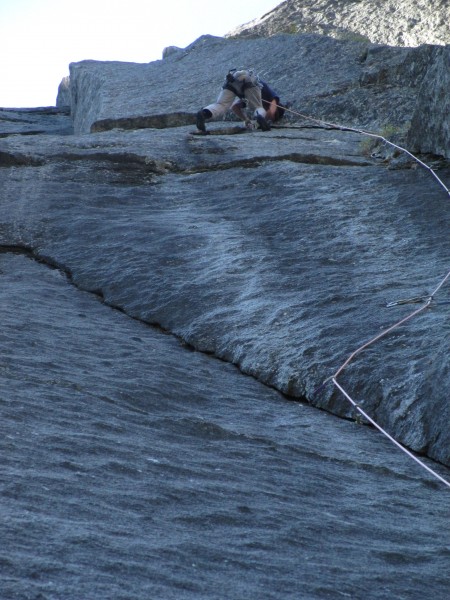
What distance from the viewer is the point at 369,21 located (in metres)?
15.1

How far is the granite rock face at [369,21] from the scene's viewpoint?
1496cm

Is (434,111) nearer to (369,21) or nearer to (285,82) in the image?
(285,82)

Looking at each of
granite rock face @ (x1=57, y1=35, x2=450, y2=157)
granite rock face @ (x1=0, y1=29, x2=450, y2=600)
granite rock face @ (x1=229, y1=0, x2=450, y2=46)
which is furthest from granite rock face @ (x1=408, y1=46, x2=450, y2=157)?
granite rock face @ (x1=229, y1=0, x2=450, y2=46)

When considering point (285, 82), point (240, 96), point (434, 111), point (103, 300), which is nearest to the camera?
point (103, 300)

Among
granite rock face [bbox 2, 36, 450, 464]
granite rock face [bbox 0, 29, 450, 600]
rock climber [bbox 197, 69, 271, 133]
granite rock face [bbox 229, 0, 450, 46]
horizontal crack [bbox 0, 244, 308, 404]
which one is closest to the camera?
granite rock face [bbox 0, 29, 450, 600]

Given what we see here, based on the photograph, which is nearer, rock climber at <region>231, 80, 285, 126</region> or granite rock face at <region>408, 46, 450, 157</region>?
granite rock face at <region>408, 46, 450, 157</region>

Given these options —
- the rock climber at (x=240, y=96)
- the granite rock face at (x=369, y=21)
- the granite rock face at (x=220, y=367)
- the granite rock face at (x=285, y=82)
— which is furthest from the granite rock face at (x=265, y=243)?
the granite rock face at (x=369, y=21)

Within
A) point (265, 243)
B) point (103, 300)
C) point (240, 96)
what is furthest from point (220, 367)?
point (240, 96)

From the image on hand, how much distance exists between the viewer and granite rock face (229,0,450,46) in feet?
49.1

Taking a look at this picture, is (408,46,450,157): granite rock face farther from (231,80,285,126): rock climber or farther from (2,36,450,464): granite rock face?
(231,80,285,126): rock climber

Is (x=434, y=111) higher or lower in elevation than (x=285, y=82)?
lower

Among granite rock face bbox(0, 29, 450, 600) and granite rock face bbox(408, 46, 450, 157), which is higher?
granite rock face bbox(408, 46, 450, 157)

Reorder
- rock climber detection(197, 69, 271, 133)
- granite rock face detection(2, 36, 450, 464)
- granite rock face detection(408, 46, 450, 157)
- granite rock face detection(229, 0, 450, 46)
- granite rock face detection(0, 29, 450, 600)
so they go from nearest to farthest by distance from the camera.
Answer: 1. granite rock face detection(0, 29, 450, 600)
2. granite rock face detection(2, 36, 450, 464)
3. granite rock face detection(408, 46, 450, 157)
4. rock climber detection(197, 69, 271, 133)
5. granite rock face detection(229, 0, 450, 46)

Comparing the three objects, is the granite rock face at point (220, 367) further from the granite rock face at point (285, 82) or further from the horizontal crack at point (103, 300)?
the granite rock face at point (285, 82)
